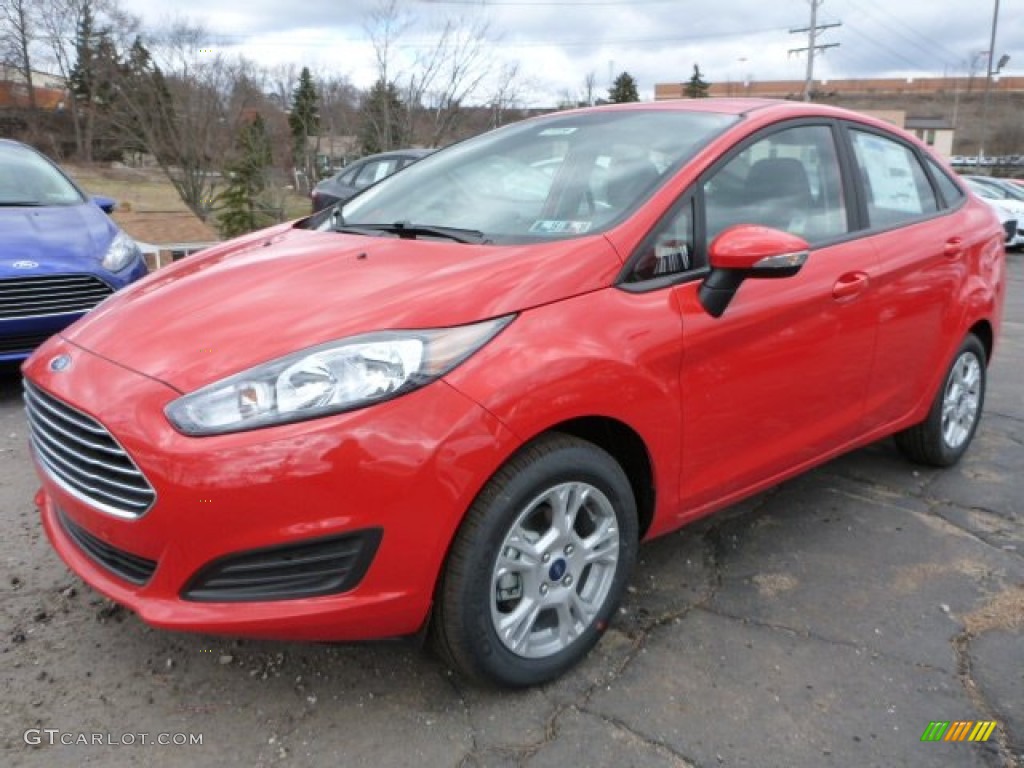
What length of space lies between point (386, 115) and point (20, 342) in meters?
16.2

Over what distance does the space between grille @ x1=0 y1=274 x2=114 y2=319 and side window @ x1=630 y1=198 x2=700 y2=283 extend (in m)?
3.75

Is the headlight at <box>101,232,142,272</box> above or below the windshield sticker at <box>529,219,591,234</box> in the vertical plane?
below

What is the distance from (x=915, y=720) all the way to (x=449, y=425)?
59.1 inches

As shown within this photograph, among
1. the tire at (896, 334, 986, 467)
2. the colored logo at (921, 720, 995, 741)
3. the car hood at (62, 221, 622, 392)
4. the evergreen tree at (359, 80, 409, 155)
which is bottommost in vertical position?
the colored logo at (921, 720, 995, 741)

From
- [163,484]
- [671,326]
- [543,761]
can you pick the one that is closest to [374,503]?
[163,484]

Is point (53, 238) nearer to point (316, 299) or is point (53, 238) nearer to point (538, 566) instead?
point (316, 299)

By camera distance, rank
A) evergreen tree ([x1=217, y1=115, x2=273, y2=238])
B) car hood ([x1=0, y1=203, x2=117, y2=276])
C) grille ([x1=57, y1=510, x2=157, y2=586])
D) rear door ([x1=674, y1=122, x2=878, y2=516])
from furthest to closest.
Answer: evergreen tree ([x1=217, y1=115, x2=273, y2=238]) → car hood ([x1=0, y1=203, x2=117, y2=276]) → rear door ([x1=674, y1=122, x2=878, y2=516]) → grille ([x1=57, y1=510, x2=157, y2=586])

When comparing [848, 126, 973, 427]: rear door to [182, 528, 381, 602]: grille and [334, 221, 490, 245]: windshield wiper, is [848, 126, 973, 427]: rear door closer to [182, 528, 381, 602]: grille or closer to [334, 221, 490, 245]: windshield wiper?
[334, 221, 490, 245]: windshield wiper

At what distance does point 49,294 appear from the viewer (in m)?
4.76

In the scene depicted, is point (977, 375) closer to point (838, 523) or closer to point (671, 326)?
point (838, 523)

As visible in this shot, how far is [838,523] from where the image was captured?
347cm

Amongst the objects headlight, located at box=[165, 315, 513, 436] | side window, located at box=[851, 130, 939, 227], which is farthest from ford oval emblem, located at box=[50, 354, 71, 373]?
side window, located at box=[851, 130, 939, 227]

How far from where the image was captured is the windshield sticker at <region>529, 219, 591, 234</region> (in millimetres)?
2508

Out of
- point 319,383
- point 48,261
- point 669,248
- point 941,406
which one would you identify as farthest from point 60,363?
point 941,406
